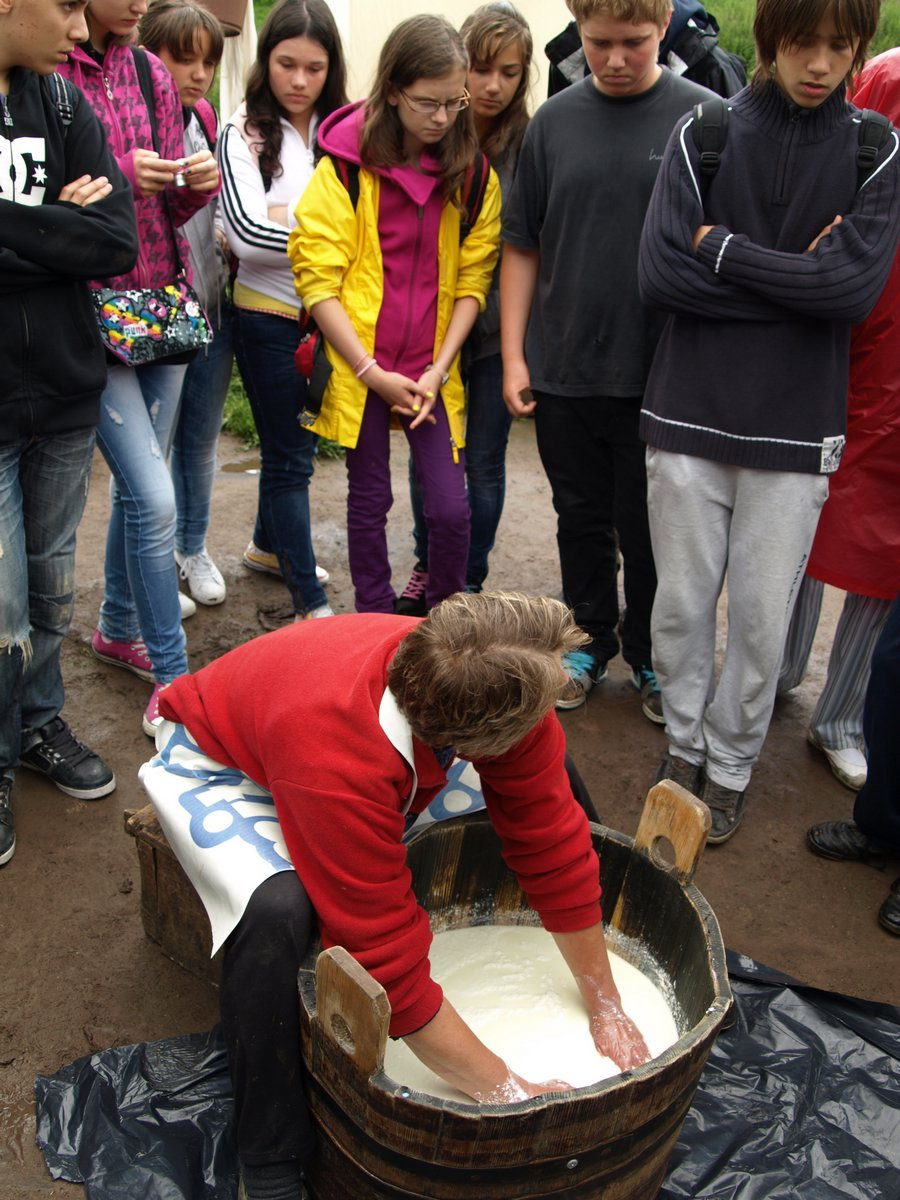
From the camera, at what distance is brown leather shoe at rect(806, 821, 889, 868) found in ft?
9.08

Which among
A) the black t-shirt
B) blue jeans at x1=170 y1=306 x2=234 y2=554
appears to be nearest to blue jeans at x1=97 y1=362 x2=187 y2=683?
blue jeans at x1=170 y1=306 x2=234 y2=554

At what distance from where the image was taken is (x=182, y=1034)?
2.17 metres

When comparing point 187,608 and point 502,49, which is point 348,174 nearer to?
point 502,49

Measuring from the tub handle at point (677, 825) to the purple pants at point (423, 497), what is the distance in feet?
4.36

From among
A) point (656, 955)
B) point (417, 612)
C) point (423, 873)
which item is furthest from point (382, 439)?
point (656, 955)

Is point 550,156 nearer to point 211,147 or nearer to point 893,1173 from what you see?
point 211,147

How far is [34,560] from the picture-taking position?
2492mm

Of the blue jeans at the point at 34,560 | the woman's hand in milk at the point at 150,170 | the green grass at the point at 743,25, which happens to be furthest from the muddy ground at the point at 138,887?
the green grass at the point at 743,25

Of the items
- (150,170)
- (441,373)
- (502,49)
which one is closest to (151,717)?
(441,373)

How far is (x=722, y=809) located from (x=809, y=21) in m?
1.81

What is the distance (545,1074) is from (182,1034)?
0.73 m

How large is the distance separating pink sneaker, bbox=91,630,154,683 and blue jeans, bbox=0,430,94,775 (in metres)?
0.55

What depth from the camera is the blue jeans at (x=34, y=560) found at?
2.34m

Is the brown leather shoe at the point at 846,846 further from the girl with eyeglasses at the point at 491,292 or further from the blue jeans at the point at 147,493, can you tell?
the blue jeans at the point at 147,493
